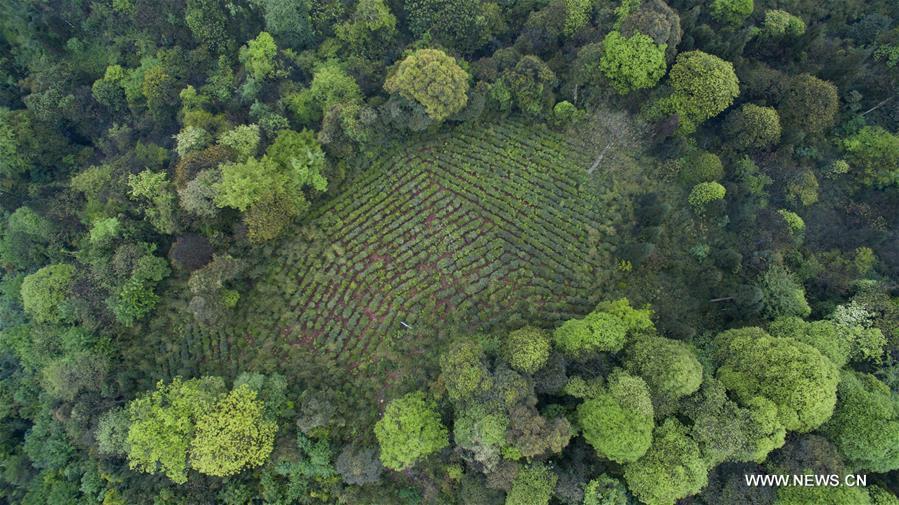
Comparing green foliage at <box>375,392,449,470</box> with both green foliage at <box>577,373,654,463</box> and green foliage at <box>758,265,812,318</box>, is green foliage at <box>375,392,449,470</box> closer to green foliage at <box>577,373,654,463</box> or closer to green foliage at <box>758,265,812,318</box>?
green foliage at <box>577,373,654,463</box>

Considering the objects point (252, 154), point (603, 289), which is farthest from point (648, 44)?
point (252, 154)

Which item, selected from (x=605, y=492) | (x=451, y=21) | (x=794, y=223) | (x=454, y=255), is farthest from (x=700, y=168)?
(x=605, y=492)

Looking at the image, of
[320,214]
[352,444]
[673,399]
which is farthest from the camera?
[320,214]

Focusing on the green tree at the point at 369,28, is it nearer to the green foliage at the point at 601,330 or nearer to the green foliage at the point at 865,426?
the green foliage at the point at 601,330

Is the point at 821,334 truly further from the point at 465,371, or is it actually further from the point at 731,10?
the point at 731,10

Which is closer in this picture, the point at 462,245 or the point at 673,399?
the point at 673,399

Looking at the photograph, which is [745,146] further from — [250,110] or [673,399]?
[250,110]

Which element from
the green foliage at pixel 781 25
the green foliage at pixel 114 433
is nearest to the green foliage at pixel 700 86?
the green foliage at pixel 781 25
